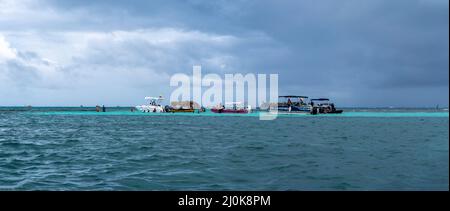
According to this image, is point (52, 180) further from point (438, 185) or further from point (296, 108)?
point (296, 108)

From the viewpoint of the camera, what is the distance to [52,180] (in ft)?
44.3

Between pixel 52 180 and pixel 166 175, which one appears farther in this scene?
pixel 166 175

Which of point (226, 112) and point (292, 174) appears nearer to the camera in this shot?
point (292, 174)

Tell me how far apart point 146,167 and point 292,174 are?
672 centimetres

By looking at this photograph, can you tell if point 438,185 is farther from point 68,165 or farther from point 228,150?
point 68,165

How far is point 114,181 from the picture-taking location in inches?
519

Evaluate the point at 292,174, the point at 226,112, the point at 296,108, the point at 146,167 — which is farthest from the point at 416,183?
the point at 226,112
